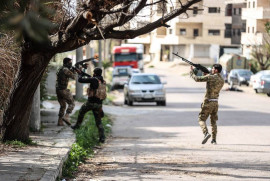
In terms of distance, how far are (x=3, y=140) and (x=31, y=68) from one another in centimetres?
191

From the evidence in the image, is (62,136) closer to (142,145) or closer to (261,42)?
(142,145)

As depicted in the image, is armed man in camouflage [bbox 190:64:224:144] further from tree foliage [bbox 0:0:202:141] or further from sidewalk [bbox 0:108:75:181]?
sidewalk [bbox 0:108:75:181]

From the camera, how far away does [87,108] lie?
15.2m

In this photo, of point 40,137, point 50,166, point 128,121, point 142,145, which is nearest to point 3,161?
point 50,166

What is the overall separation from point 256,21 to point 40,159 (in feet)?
212

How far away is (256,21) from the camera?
2859 inches

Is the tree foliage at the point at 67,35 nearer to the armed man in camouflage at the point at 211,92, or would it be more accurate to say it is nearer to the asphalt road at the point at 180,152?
the asphalt road at the point at 180,152

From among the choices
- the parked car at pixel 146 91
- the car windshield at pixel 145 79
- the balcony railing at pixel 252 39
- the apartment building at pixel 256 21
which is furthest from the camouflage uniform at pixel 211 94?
the balcony railing at pixel 252 39

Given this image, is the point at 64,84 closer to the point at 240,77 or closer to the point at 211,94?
the point at 211,94

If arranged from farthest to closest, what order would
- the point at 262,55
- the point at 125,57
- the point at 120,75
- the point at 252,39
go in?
the point at 252,39, the point at 262,55, the point at 125,57, the point at 120,75

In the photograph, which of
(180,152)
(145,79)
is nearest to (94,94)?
(180,152)

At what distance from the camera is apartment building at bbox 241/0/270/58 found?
69250 mm

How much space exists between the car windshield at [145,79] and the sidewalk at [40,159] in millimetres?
17838

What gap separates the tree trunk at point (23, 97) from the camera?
1077cm
